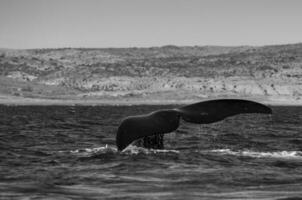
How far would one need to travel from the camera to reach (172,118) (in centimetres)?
1495

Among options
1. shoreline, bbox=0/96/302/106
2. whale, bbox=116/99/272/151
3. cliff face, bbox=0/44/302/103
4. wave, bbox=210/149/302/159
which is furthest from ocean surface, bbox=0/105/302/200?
cliff face, bbox=0/44/302/103

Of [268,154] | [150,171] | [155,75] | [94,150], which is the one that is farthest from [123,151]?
[155,75]

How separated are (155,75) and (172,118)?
122 meters

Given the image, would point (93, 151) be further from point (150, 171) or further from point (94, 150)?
point (150, 171)

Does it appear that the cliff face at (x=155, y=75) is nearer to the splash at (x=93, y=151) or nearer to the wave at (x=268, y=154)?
the wave at (x=268, y=154)

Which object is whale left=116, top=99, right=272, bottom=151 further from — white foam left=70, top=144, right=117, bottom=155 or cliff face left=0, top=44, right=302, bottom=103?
cliff face left=0, top=44, right=302, bottom=103

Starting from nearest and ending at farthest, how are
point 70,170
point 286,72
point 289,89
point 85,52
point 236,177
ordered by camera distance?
1. point 236,177
2. point 70,170
3. point 289,89
4. point 286,72
5. point 85,52

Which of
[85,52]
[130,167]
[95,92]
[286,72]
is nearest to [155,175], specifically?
[130,167]

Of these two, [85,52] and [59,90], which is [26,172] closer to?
[59,90]

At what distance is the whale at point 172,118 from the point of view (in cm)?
1475

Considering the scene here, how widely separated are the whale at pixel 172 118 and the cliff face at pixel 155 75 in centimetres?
8924

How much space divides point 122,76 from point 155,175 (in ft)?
385

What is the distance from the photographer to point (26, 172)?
49.0 feet

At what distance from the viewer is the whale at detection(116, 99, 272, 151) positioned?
14750mm
